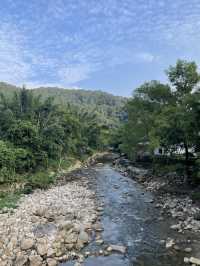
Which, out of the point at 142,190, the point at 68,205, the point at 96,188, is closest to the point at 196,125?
the point at 142,190

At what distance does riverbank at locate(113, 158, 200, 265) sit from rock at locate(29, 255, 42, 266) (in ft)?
17.1

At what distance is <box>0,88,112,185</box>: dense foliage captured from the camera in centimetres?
2363

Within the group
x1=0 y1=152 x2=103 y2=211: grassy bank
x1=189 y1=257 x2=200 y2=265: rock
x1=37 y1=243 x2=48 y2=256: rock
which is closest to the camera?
x1=189 y1=257 x2=200 y2=265: rock

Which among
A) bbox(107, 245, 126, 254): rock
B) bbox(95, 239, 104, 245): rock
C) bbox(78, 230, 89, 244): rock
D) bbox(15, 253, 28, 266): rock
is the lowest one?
bbox(15, 253, 28, 266): rock

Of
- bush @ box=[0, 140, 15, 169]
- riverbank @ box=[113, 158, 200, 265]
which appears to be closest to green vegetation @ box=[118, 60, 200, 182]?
riverbank @ box=[113, 158, 200, 265]

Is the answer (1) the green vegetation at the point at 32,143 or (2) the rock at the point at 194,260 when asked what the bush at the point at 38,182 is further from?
(2) the rock at the point at 194,260

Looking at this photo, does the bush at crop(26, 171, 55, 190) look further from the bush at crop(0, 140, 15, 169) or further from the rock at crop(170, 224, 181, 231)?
the rock at crop(170, 224, 181, 231)

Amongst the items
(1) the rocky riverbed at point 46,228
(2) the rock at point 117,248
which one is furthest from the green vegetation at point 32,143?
(2) the rock at point 117,248

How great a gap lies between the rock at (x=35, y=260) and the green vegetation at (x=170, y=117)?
9240mm

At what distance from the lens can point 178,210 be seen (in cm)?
1597

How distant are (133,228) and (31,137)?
15.6 meters

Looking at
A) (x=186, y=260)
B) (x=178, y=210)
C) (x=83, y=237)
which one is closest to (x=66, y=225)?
(x=83, y=237)

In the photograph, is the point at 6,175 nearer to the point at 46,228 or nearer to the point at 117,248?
the point at 46,228

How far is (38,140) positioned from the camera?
27359 mm
